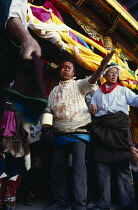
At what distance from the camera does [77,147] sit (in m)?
1.85

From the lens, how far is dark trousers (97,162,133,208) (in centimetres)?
186

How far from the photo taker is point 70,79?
86.0 inches

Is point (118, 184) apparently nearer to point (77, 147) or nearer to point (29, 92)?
point (77, 147)

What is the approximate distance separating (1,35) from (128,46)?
15.5 feet

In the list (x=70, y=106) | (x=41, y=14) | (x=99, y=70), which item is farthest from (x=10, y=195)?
(x=41, y=14)

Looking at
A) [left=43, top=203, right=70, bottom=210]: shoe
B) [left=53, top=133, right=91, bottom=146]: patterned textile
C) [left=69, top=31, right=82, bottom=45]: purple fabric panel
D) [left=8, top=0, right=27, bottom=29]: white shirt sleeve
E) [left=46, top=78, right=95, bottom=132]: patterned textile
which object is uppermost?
[left=69, top=31, right=82, bottom=45]: purple fabric panel

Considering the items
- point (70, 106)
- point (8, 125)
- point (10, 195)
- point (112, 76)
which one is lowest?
point (10, 195)

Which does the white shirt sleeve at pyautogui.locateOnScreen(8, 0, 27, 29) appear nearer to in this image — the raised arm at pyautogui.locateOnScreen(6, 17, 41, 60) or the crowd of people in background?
the raised arm at pyautogui.locateOnScreen(6, 17, 41, 60)

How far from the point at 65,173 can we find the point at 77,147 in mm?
304

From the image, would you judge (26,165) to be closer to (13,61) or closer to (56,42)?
(13,61)

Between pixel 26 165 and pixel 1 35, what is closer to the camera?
pixel 1 35

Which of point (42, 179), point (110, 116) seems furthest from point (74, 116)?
point (42, 179)

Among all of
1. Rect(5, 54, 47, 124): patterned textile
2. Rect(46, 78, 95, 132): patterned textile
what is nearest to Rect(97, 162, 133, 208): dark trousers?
Rect(46, 78, 95, 132): patterned textile

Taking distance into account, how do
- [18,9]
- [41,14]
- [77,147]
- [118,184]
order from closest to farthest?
[18,9] → [77,147] → [118,184] → [41,14]
